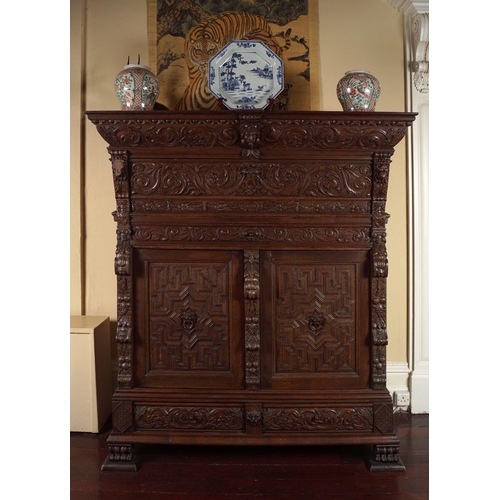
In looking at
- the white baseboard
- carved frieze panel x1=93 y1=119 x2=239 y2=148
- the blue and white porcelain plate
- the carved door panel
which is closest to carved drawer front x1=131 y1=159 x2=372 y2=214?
carved frieze panel x1=93 y1=119 x2=239 y2=148

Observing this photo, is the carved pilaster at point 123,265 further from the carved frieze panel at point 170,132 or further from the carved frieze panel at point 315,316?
the carved frieze panel at point 315,316

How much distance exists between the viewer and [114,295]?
116 inches

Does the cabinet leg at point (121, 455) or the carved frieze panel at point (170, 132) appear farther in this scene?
the cabinet leg at point (121, 455)

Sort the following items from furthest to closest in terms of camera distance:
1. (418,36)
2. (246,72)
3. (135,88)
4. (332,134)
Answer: (418,36), (246,72), (135,88), (332,134)

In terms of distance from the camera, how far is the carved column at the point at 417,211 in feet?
9.29

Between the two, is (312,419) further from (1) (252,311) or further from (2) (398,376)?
(2) (398,376)

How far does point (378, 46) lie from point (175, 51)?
1.33m

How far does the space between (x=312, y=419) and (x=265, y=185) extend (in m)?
1.26

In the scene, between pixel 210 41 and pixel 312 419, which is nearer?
pixel 312 419

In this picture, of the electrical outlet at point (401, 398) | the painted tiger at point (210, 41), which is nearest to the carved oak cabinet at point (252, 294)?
the electrical outlet at point (401, 398)

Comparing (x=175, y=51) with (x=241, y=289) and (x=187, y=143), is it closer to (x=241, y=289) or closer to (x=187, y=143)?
(x=187, y=143)

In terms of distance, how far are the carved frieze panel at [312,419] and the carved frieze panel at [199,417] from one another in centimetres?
18

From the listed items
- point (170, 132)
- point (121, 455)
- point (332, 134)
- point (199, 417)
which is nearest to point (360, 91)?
point (332, 134)

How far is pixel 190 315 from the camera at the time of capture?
2.31 meters
